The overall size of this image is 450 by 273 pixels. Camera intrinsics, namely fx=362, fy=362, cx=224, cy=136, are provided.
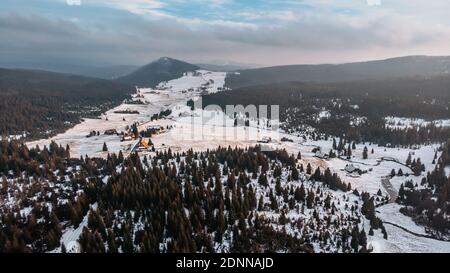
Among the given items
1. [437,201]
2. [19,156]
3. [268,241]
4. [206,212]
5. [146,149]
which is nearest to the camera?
[268,241]

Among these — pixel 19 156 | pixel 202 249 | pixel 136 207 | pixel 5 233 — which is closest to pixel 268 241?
pixel 202 249

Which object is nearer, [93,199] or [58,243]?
[58,243]

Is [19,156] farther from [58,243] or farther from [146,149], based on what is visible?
[58,243]
